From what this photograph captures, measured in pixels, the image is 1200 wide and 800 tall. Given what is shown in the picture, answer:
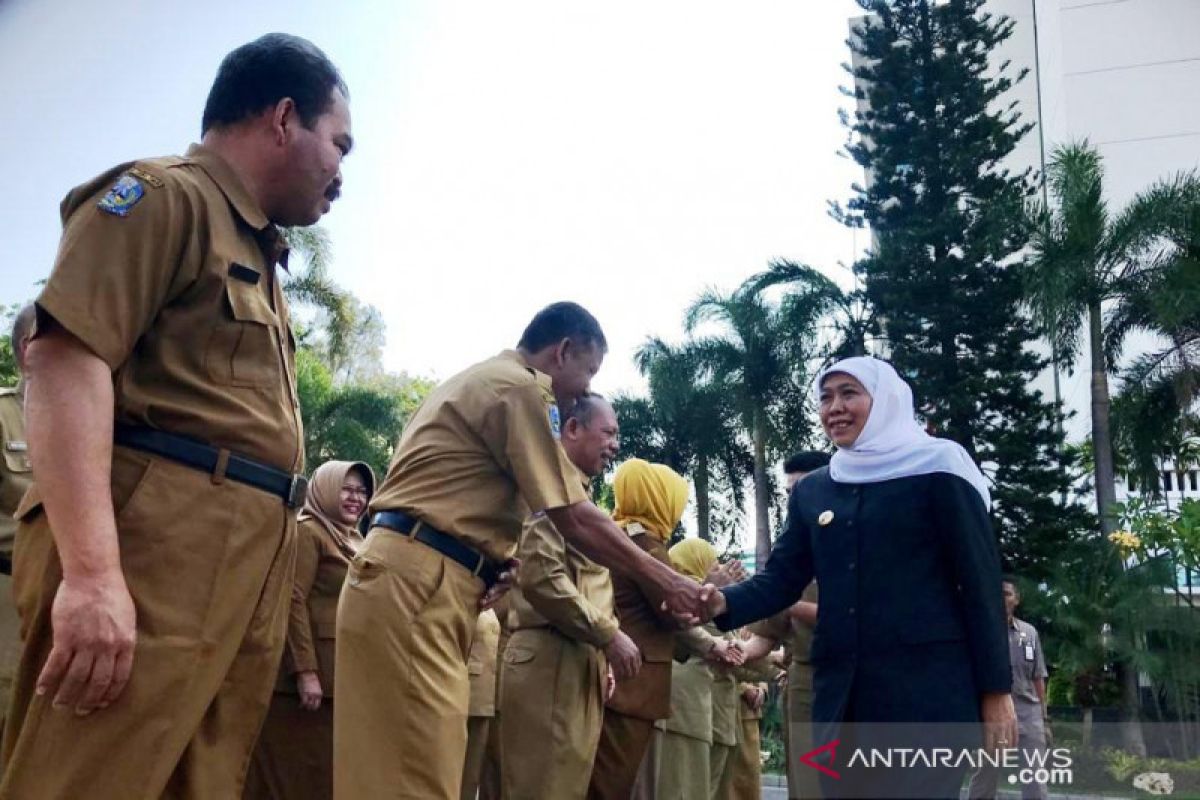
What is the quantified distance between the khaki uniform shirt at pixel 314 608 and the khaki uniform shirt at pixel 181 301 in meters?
2.47

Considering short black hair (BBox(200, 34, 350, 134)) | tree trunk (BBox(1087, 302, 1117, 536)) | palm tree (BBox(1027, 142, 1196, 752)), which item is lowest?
short black hair (BBox(200, 34, 350, 134))

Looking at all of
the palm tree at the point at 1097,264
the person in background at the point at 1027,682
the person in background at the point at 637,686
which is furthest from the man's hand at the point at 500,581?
the palm tree at the point at 1097,264

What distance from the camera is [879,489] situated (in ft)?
10.8

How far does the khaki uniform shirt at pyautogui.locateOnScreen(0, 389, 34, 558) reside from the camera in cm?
376

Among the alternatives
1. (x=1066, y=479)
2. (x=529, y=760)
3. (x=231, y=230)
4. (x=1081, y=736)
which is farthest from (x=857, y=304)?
(x=231, y=230)

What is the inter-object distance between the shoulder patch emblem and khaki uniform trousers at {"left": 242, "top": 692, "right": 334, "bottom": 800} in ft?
9.97

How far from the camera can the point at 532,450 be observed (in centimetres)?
337

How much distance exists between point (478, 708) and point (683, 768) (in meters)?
1.10

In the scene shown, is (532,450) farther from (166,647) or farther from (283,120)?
(166,647)

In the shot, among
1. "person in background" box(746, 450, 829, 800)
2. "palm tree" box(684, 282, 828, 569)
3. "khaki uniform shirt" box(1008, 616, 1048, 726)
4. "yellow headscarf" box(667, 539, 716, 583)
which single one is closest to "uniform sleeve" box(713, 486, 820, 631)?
"person in background" box(746, 450, 829, 800)

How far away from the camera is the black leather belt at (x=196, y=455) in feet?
6.91

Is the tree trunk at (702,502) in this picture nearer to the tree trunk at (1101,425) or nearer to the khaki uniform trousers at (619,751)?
the tree trunk at (1101,425)

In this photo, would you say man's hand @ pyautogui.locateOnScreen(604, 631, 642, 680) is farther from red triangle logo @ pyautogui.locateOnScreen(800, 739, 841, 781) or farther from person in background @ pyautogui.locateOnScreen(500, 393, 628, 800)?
red triangle logo @ pyautogui.locateOnScreen(800, 739, 841, 781)

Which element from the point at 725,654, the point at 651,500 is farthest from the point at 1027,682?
the point at 651,500
